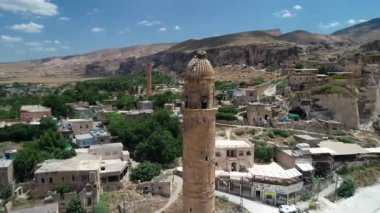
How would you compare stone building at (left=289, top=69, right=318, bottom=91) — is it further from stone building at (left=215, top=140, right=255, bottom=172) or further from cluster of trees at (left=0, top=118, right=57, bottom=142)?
cluster of trees at (left=0, top=118, right=57, bottom=142)

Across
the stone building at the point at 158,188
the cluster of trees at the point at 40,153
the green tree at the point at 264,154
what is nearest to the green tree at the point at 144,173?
the stone building at the point at 158,188

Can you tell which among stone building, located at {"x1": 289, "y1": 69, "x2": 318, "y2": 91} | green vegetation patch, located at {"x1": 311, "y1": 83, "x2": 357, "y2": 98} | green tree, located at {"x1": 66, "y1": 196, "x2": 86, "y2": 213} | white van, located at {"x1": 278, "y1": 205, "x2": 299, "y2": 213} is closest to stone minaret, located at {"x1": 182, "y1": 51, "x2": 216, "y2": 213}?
green tree, located at {"x1": 66, "y1": 196, "x2": 86, "y2": 213}

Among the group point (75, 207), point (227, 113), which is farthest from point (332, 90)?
point (75, 207)

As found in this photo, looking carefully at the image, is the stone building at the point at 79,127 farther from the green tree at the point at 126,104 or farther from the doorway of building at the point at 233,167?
the doorway of building at the point at 233,167

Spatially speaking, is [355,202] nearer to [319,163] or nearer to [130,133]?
[319,163]

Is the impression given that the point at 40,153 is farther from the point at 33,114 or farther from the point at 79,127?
the point at 33,114

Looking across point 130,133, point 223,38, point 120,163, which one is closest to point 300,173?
point 120,163
